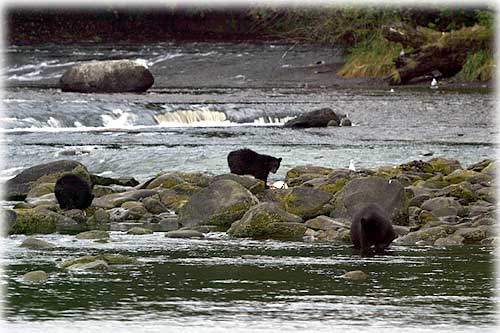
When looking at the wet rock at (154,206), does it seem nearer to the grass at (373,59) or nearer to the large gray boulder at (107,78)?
the large gray boulder at (107,78)

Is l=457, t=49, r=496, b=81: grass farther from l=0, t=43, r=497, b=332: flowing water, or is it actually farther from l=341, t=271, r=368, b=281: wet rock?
l=341, t=271, r=368, b=281: wet rock

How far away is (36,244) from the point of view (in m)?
12.7

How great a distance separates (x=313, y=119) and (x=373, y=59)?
47.6 ft

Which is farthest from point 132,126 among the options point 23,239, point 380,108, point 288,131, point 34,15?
point 34,15

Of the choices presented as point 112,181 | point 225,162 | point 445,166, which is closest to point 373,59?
point 225,162

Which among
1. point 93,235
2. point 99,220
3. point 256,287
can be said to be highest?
point 256,287

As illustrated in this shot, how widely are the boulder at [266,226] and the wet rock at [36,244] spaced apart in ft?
6.32

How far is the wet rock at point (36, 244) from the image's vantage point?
497 inches

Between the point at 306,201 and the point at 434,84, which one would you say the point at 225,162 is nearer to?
the point at 306,201

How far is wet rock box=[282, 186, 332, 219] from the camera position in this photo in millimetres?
14477

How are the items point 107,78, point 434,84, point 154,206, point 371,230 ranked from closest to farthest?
point 371,230 → point 154,206 → point 107,78 → point 434,84

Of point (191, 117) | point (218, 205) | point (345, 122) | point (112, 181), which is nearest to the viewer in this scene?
point (218, 205)

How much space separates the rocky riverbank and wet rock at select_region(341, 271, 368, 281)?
7.31ft

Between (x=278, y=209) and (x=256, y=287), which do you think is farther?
(x=278, y=209)
